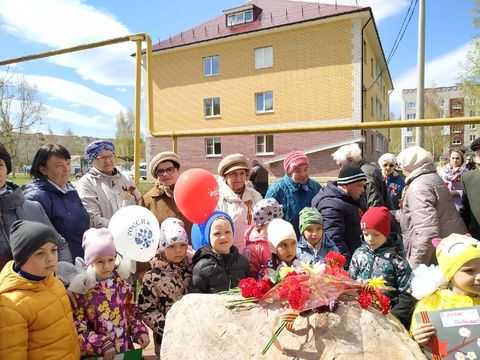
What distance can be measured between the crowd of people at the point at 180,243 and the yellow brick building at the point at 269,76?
42.0ft

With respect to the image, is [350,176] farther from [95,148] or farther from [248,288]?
[95,148]

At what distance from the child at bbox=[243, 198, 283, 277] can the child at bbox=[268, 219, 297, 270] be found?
96 millimetres

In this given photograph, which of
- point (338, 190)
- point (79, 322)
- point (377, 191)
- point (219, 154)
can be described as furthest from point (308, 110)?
point (79, 322)

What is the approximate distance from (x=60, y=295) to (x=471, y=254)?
214 centimetres

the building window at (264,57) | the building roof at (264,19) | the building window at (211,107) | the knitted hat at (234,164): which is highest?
the building roof at (264,19)

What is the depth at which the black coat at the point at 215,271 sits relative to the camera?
2.56 m

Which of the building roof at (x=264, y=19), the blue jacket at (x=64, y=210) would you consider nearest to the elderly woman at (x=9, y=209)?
the blue jacket at (x=64, y=210)

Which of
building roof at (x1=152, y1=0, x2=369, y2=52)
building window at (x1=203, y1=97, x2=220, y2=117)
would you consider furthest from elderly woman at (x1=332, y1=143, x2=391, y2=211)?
building window at (x1=203, y1=97, x2=220, y2=117)

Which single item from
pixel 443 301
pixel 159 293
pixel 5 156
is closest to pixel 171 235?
pixel 159 293

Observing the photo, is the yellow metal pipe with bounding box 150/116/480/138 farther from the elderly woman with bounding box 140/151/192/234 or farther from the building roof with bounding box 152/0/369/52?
the building roof with bounding box 152/0/369/52

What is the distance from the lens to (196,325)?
6.59 feet

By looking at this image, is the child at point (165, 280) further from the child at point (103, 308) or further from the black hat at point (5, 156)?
the black hat at point (5, 156)

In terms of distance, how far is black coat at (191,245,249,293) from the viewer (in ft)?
8.41

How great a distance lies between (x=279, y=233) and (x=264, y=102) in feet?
65.2
